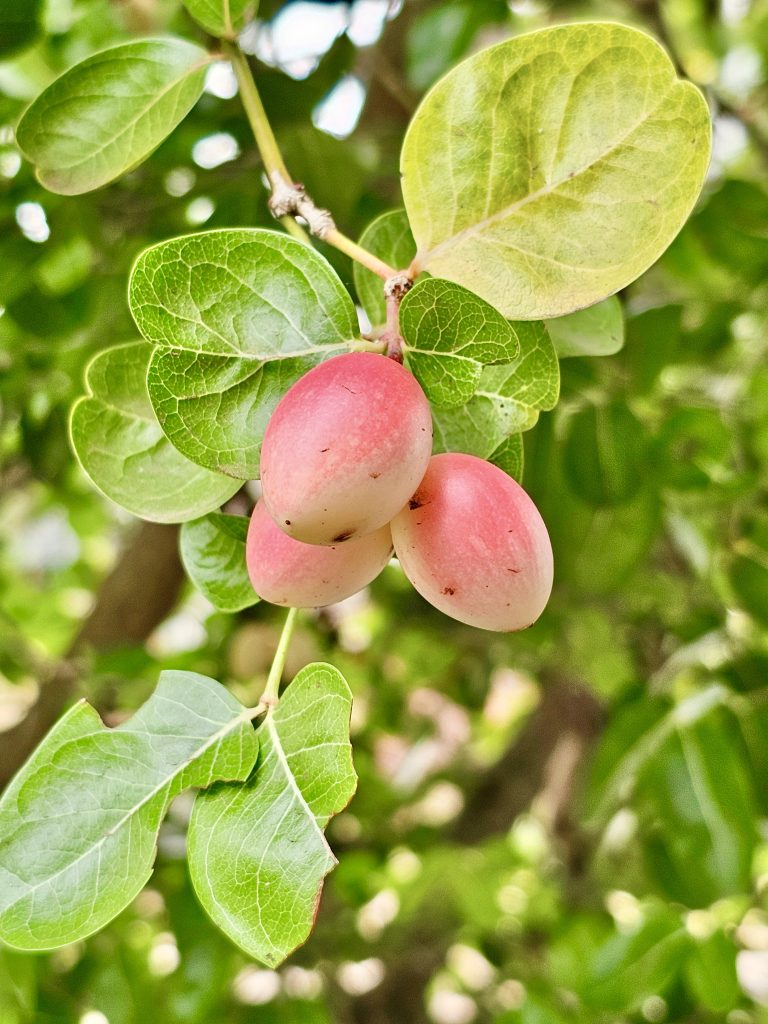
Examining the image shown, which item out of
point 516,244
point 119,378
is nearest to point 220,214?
point 119,378

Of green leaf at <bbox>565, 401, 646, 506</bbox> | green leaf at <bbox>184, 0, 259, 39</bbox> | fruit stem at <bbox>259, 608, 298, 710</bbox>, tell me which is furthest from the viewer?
green leaf at <bbox>565, 401, 646, 506</bbox>

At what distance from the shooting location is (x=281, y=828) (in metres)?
0.38

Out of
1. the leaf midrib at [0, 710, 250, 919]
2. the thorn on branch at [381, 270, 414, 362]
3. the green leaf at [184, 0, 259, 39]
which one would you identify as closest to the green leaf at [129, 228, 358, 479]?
the thorn on branch at [381, 270, 414, 362]

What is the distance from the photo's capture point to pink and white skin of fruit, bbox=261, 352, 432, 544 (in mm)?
325

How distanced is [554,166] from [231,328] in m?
0.14

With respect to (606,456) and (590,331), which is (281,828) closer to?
(590,331)

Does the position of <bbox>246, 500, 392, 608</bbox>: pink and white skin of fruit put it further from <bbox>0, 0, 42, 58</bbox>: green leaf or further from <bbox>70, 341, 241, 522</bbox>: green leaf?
<bbox>0, 0, 42, 58</bbox>: green leaf

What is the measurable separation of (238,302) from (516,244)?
12 centimetres

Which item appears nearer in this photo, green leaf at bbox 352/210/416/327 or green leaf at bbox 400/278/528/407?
green leaf at bbox 400/278/528/407

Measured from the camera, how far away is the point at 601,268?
14.7 inches

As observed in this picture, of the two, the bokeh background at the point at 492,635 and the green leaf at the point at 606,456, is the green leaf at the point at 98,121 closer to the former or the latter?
the bokeh background at the point at 492,635

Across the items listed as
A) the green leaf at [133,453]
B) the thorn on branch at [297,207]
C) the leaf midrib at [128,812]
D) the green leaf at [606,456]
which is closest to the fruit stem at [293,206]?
the thorn on branch at [297,207]

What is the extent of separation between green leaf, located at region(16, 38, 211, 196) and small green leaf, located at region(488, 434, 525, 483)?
236mm

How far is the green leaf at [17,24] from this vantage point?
62 centimetres
